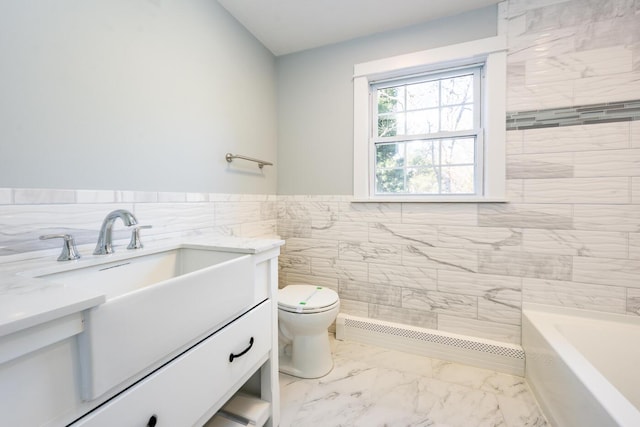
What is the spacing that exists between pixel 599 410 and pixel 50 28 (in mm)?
2328

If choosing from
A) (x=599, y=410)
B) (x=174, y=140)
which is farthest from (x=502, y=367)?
(x=174, y=140)

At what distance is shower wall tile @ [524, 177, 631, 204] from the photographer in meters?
1.48

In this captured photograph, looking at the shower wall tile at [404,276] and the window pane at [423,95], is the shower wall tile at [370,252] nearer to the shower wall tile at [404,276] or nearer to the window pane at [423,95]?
the shower wall tile at [404,276]

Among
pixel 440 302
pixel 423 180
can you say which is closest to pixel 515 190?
pixel 423 180

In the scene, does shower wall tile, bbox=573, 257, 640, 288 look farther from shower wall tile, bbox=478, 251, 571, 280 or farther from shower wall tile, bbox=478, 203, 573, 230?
shower wall tile, bbox=478, 203, 573, 230

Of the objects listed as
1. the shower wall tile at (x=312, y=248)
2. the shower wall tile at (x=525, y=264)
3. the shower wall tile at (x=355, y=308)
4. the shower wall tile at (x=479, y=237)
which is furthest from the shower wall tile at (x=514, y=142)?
the shower wall tile at (x=355, y=308)

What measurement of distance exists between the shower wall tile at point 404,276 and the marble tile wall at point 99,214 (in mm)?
998

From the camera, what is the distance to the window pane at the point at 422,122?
1954mm

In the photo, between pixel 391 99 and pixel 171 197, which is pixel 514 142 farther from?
pixel 171 197

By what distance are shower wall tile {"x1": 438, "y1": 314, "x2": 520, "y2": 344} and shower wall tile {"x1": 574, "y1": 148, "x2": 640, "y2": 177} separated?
1.02m

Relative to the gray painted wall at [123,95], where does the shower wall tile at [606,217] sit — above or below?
below

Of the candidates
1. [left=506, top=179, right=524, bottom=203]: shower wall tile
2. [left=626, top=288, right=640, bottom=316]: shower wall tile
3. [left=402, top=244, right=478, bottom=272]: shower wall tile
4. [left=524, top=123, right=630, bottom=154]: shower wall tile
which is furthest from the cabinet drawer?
[left=626, top=288, right=640, bottom=316]: shower wall tile

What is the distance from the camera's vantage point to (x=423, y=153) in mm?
1979

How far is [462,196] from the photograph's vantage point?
184 centimetres
